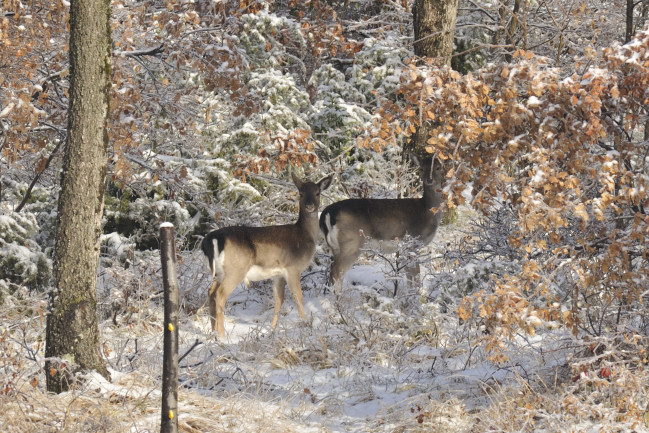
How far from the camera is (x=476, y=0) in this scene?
1709cm

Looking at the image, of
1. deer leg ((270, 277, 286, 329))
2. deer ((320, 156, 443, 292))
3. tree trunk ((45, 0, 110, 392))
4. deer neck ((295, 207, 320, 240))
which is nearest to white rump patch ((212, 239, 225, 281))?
deer leg ((270, 277, 286, 329))

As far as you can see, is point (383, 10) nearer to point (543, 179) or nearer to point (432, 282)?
point (432, 282)

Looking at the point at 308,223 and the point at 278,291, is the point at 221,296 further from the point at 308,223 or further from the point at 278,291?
the point at 308,223

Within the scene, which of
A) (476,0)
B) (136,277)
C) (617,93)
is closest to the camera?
(617,93)

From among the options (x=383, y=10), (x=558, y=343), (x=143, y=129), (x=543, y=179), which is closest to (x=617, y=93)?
(x=543, y=179)

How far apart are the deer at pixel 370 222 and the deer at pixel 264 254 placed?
0.61 m

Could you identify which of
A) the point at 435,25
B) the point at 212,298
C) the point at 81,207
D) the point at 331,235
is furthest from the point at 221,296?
the point at 435,25

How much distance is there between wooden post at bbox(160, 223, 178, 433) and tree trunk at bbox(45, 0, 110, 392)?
1170 millimetres

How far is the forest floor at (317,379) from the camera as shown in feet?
16.4

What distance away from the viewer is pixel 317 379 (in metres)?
6.56

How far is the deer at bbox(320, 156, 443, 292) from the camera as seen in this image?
1052cm

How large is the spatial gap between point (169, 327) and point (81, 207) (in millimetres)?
1445

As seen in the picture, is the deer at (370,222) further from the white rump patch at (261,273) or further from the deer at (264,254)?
the white rump patch at (261,273)

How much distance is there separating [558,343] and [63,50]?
5.44 m
